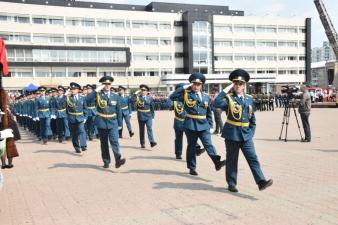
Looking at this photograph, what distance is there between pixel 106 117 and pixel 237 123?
346cm

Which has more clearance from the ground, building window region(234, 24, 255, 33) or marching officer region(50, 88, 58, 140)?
building window region(234, 24, 255, 33)

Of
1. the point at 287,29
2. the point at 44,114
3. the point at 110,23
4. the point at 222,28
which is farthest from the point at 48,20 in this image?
the point at 44,114

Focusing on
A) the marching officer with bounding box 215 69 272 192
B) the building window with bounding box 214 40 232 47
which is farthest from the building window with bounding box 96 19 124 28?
the marching officer with bounding box 215 69 272 192

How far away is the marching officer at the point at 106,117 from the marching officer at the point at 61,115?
524 centimetres

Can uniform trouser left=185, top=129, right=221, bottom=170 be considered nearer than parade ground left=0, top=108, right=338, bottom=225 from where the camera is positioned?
No

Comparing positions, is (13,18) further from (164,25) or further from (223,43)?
(223,43)

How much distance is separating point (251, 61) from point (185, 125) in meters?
67.7

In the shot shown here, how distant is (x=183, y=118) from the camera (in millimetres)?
9781

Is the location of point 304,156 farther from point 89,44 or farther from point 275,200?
point 89,44

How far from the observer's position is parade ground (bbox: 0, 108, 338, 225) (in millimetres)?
5301

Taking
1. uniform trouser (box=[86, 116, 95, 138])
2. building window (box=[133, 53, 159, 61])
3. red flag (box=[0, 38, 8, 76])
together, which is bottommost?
uniform trouser (box=[86, 116, 95, 138])

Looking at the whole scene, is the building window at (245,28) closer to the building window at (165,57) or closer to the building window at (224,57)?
the building window at (224,57)

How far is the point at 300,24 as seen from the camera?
254 feet

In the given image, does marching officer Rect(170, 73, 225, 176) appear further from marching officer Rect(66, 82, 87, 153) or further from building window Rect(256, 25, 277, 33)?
building window Rect(256, 25, 277, 33)
